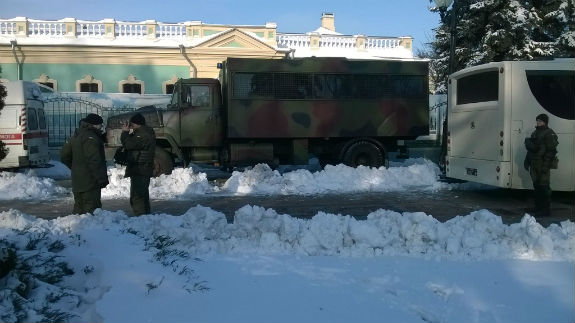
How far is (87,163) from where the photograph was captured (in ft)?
23.9

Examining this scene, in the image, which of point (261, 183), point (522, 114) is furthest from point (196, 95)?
point (522, 114)

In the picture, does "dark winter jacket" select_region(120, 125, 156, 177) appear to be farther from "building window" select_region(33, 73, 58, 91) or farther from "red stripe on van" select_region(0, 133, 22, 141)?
"building window" select_region(33, 73, 58, 91)

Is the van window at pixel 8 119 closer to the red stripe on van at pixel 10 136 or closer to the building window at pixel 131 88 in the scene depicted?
the red stripe on van at pixel 10 136

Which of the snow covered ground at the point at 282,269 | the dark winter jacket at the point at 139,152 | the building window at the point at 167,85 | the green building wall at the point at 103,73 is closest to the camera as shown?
the snow covered ground at the point at 282,269

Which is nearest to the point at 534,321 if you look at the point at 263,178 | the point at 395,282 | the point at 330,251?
the point at 395,282

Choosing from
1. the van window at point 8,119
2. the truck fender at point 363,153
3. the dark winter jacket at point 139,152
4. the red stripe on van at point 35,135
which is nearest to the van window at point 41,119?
the red stripe on van at point 35,135

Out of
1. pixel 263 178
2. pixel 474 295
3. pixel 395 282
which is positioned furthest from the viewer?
pixel 263 178

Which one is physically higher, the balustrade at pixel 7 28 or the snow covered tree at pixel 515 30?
the balustrade at pixel 7 28

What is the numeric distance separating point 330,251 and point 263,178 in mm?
6882

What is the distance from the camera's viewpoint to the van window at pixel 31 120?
1546cm

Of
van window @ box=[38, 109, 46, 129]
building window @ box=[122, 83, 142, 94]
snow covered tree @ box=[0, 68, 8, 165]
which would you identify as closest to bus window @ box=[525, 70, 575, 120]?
snow covered tree @ box=[0, 68, 8, 165]

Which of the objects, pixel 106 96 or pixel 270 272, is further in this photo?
pixel 106 96

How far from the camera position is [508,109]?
10.0 metres

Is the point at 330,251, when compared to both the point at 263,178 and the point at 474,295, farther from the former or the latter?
the point at 263,178
